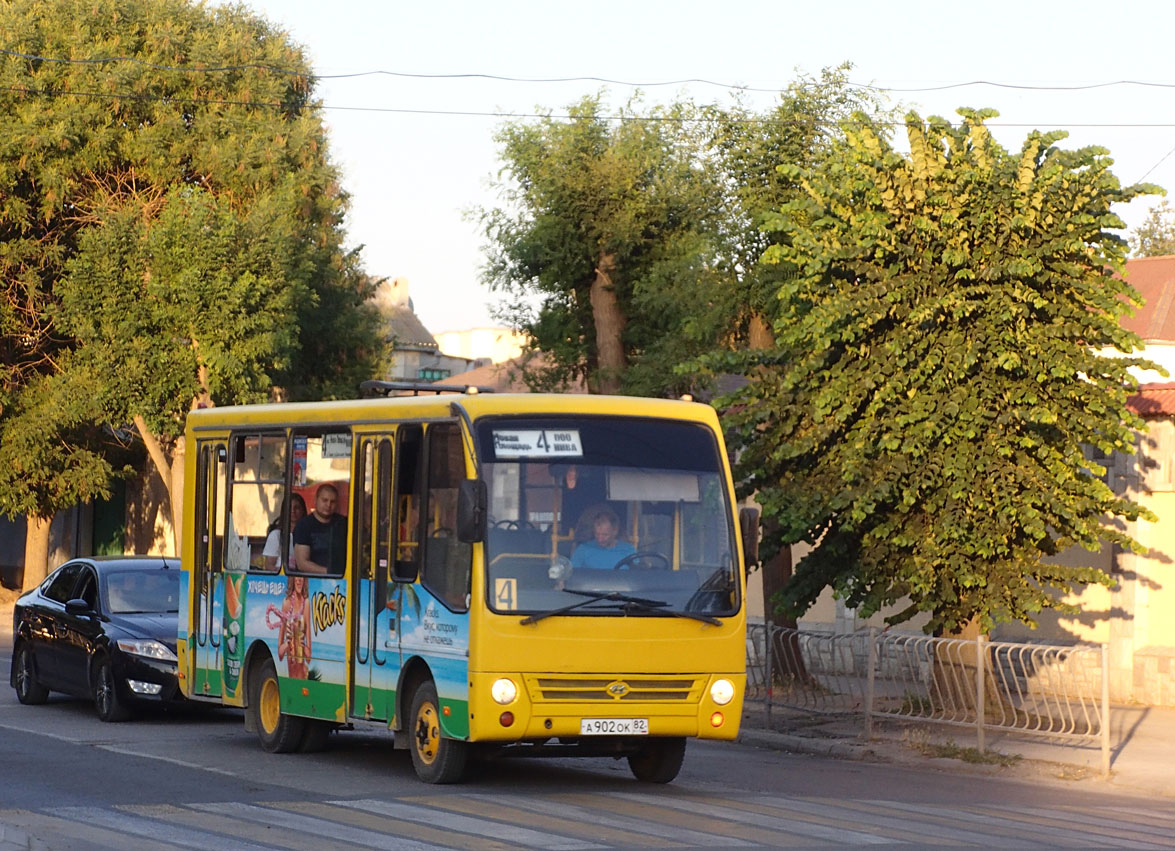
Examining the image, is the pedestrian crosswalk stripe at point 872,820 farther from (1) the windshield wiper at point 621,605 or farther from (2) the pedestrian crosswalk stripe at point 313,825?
(2) the pedestrian crosswalk stripe at point 313,825

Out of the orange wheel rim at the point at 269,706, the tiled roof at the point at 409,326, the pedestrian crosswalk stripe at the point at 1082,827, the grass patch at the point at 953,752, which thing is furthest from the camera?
the tiled roof at the point at 409,326

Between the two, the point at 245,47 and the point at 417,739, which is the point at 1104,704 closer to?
the point at 417,739

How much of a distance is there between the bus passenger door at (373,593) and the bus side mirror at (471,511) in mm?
1486

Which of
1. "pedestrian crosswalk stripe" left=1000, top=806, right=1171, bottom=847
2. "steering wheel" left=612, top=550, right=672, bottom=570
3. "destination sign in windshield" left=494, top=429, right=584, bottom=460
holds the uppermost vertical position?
"destination sign in windshield" left=494, top=429, right=584, bottom=460

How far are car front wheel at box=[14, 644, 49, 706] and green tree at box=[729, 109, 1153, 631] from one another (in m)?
7.81

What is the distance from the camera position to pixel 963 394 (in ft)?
54.7

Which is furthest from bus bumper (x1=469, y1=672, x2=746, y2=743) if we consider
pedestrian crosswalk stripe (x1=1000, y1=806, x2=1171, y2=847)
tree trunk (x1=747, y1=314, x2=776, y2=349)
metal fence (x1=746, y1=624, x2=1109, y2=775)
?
tree trunk (x1=747, y1=314, x2=776, y2=349)

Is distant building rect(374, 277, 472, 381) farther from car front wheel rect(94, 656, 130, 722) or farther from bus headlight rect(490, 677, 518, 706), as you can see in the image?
bus headlight rect(490, 677, 518, 706)

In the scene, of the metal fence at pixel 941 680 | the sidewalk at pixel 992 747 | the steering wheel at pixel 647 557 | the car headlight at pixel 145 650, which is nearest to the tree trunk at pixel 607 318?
the metal fence at pixel 941 680

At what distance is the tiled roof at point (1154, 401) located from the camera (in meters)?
20.1

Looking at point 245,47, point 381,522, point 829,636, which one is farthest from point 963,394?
point 245,47

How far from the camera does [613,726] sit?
40.1 ft

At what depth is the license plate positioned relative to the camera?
12.2 m

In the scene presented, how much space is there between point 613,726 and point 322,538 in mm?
3241
